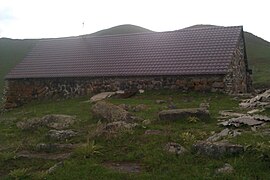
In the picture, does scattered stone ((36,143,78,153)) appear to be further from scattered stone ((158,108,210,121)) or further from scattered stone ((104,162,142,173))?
scattered stone ((158,108,210,121))

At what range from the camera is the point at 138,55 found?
1139 inches

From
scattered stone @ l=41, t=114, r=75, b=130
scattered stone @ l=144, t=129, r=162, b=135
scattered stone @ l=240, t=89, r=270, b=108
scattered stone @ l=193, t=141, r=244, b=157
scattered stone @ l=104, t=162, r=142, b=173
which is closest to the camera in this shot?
scattered stone @ l=104, t=162, r=142, b=173

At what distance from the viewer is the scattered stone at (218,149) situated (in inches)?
360

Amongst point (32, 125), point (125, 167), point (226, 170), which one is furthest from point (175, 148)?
point (32, 125)

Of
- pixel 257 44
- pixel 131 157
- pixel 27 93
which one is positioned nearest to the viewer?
pixel 131 157

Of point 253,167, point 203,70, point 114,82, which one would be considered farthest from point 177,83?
point 253,167

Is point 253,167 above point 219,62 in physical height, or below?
below

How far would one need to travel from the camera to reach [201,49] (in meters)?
26.8

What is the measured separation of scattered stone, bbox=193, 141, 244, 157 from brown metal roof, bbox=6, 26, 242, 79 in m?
14.4

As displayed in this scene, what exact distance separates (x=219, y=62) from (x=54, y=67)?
45.9 feet

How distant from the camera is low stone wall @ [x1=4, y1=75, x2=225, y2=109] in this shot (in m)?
Answer: 24.2

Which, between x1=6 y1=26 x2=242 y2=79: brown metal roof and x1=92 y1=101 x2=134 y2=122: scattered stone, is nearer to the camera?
x1=92 y1=101 x2=134 y2=122: scattered stone

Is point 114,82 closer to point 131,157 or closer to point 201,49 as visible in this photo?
point 201,49

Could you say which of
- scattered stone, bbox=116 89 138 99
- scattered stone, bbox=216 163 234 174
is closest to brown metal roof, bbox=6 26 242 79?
scattered stone, bbox=116 89 138 99
